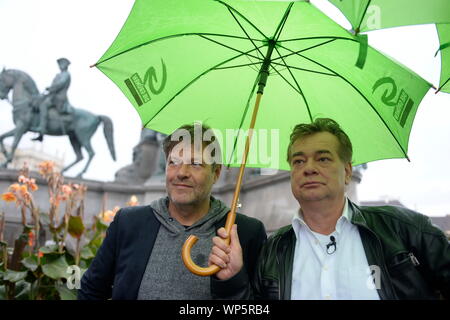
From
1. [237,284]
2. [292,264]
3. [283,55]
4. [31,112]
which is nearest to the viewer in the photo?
[237,284]

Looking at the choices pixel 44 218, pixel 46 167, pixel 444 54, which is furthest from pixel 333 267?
pixel 46 167

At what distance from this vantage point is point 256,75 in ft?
8.26

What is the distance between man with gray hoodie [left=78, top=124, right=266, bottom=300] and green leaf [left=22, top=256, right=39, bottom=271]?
1521mm

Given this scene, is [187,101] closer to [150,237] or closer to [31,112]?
[150,237]

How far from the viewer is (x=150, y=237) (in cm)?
208

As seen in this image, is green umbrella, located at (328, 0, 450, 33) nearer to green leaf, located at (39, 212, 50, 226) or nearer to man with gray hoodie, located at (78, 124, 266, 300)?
man with gray hoodie, located at (78, 124, 266, 300)

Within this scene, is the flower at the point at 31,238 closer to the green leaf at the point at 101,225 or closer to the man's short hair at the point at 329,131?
the green leaf at the point at 101,225

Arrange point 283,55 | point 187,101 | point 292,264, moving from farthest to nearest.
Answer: point 187,101
point 283,55
point 292,264

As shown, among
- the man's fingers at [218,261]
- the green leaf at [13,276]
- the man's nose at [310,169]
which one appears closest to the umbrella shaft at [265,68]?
the man's nose at [310,169]

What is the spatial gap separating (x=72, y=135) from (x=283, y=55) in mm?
12904

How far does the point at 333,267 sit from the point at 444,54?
1.21m

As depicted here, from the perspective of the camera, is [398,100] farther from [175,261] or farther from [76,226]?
[76,226]

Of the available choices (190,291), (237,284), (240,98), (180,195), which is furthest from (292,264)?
(240,98)
